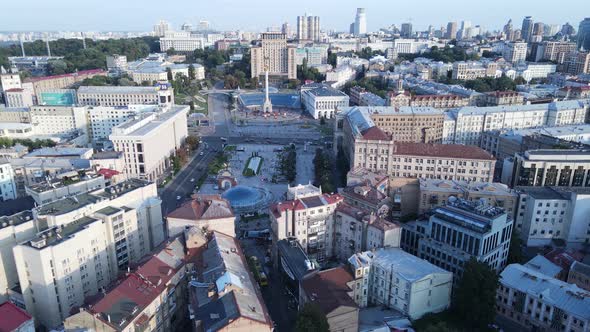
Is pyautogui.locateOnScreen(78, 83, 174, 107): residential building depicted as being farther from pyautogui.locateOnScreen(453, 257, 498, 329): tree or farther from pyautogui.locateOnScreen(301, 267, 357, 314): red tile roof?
pyautogui.locateOnScreen(453, 257, 498, 329): tree

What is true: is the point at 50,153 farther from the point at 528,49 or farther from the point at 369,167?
the point at 528,49

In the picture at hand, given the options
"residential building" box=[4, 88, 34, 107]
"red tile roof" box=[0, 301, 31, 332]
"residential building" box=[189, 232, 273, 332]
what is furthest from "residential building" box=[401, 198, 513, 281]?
"residential building" box=[4, 88, 34, 107]

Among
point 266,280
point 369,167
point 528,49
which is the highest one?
point 528,49

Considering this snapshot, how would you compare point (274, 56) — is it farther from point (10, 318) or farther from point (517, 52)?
point (10, 318)

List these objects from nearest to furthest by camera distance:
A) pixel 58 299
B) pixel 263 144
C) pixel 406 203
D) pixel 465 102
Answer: pixel 58 299
pixel 406 203
pixel 263 144
pixel 465 102

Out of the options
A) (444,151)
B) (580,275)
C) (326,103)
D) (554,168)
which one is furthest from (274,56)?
(580,275)

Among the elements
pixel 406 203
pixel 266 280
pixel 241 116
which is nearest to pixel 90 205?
pixel 266 280

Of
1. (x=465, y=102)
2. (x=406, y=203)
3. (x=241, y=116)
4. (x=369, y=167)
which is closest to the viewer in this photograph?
(x=406, y=203)
